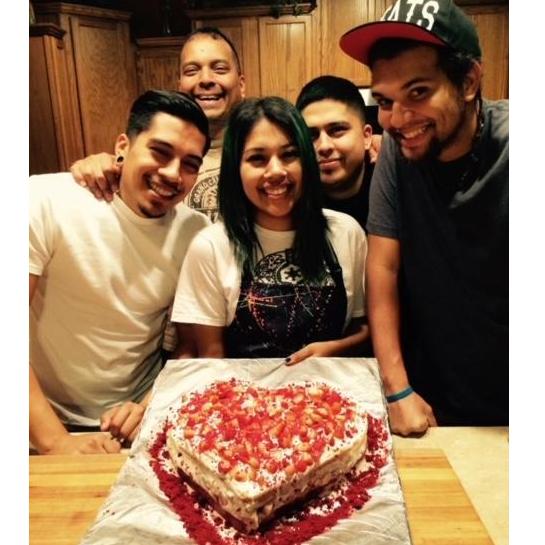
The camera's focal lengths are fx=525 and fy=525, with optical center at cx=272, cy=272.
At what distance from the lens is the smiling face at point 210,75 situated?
2.38m

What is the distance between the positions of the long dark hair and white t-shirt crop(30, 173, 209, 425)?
0.26 metres

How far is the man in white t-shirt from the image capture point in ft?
5.54

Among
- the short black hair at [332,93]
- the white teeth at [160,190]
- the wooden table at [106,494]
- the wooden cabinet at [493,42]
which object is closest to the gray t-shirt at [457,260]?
the short black hair at [332,93]

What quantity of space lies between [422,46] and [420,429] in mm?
1018

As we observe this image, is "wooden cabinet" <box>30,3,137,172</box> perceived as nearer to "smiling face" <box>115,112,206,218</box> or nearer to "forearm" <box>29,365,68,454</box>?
"smiling face" <box>115,112,206,218</box>

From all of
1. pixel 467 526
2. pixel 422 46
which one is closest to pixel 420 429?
pixel 467 526

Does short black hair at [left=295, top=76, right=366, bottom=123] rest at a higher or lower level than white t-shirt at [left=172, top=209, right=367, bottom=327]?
higher

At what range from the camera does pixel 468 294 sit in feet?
5.33

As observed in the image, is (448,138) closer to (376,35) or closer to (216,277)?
(376,35)

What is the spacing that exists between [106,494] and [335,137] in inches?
57.3

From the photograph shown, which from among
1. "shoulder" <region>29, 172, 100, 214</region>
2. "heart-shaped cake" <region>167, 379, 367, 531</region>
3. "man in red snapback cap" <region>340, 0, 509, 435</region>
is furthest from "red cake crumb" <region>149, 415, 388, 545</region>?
"shoulder" <region>29, 172, 100, 214</region>

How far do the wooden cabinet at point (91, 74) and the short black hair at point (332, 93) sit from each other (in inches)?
125

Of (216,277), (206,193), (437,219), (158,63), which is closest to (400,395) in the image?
(437,219)

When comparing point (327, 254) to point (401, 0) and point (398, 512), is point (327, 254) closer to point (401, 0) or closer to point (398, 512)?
point (401, 0)
